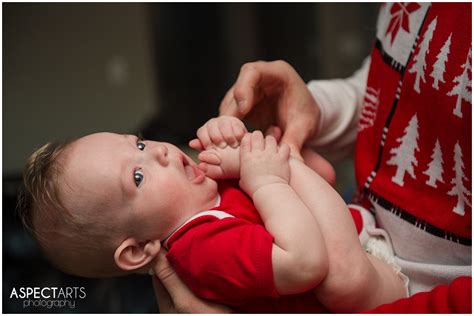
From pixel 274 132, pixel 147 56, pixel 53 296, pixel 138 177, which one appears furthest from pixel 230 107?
pixel 147 56

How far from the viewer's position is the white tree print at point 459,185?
0.60 meters

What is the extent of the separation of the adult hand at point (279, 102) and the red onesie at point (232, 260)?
0.15 m

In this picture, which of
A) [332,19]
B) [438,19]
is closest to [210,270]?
[438,19]

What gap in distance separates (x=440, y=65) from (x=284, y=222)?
223 mm

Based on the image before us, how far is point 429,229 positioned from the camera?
65 cm

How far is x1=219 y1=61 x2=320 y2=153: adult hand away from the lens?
0.73 m

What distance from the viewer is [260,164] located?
596 millimetres

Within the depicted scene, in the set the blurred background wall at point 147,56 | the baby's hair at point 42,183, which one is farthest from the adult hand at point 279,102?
the blurred background wall at point 147,56

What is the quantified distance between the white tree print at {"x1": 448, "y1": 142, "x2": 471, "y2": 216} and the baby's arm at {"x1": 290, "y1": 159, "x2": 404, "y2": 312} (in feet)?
0.35

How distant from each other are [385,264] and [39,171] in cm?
36

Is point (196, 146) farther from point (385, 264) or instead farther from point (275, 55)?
point (275, 55)

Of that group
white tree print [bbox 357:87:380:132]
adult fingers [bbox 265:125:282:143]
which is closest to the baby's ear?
adult fingers [bbox 265:125:282:143]

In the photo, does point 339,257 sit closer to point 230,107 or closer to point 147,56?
point 230,107

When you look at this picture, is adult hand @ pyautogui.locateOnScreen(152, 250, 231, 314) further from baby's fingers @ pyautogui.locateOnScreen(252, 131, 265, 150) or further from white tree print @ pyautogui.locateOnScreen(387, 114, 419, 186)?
white tree print @ pyautogui.locateOnScreen(387, 114, 419, 186)
